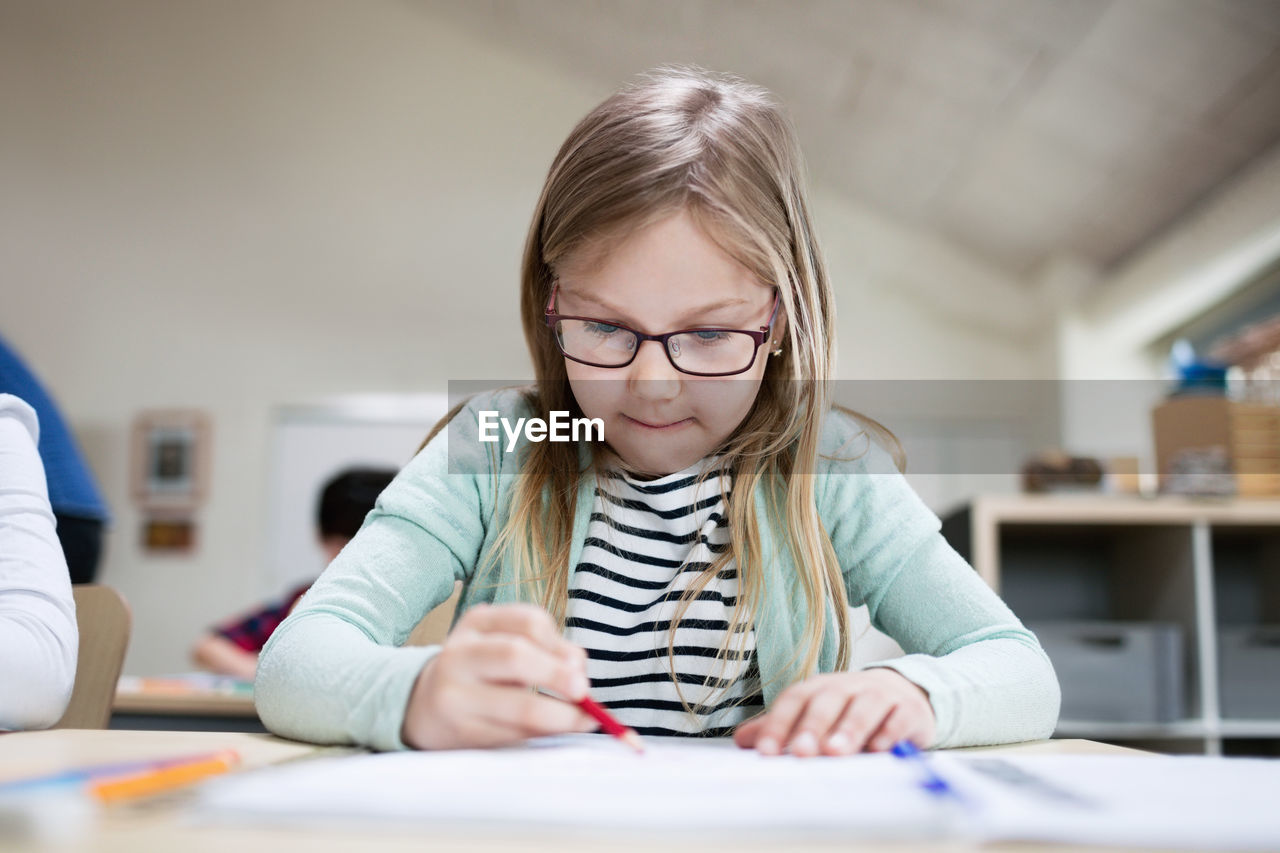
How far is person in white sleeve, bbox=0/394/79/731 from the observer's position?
0.66 m

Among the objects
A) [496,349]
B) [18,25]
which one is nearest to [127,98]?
[18,25]

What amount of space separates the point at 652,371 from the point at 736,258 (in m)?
0.10

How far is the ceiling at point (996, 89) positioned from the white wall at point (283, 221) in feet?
0.97

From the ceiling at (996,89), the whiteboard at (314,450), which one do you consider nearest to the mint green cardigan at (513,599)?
the ceiling at (996,89)

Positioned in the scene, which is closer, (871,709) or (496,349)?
(871,709)

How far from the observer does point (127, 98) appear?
14.6ft

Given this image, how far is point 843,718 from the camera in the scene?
1.77 ft

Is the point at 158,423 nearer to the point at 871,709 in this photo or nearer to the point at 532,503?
the point at 532,503

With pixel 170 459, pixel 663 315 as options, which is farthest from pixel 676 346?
pixel 170 459

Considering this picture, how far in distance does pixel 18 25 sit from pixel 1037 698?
205 inches

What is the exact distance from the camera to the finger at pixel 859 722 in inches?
20.4

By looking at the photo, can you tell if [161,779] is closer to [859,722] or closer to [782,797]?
[782,797]

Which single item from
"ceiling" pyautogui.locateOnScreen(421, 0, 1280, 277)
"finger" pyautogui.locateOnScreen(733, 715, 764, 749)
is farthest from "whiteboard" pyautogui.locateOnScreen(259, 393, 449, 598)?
"finger" pyautogui.locateOnScreen(733, 715, 764, 749)

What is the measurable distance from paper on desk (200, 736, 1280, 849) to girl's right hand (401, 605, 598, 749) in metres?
0.02
